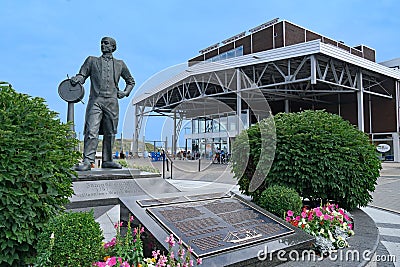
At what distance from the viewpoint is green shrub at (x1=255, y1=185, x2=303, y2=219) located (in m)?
4.27

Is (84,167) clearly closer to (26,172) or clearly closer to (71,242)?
(26,172)

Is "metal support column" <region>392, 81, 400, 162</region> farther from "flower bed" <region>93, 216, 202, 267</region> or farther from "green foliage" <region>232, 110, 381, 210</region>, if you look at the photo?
"flower bed" <region>93, 216, 202, 267</region>

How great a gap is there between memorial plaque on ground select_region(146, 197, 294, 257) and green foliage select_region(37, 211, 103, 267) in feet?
2.89

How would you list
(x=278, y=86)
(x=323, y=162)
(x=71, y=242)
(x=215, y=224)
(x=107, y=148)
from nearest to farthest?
(x=71, y=242) → (x=215, y=224) → (x=323, y=162) → (x=107, y=148) → (x=278, y=86)

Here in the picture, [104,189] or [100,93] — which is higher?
[100,93]

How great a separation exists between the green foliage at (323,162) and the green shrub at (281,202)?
2.67 ft

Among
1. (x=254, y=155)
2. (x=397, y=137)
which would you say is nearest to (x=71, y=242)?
(x=254, y=155)

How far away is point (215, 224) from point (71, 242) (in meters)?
1.61

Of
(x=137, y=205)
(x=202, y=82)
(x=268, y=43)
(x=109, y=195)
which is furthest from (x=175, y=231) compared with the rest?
(x=268, y=43)

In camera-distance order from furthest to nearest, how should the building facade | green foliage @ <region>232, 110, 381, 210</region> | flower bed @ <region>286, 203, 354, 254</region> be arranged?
the building facade
green foliage @ <region>232, 110, 381, 210</region>
flower bed @ <region>286, 203, 354, 254</region>

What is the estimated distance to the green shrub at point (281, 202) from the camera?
14.0ft

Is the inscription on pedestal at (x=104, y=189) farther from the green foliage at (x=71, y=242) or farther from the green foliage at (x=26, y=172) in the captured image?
Answer: the green foliage at (x=71, y=242)

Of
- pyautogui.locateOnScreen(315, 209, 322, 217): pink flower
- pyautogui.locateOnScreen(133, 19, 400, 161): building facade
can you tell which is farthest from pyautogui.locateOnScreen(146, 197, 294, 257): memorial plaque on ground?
pyautogui.locateOnScreen(133, 19, 400, 161): building facade

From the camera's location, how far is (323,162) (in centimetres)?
510
